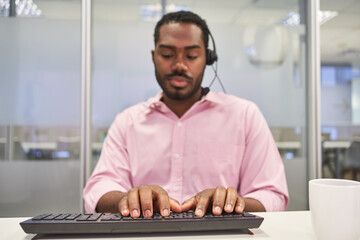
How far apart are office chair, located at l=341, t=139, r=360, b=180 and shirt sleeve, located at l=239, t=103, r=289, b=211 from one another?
1.40 m

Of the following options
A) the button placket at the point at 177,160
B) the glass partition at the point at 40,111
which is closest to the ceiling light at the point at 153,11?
the glass partition at the point at 40,111

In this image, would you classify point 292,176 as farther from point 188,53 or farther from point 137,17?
point 137,17

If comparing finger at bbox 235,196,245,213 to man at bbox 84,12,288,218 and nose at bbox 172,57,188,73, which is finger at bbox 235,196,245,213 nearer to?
man at bbox 84,12,288,218

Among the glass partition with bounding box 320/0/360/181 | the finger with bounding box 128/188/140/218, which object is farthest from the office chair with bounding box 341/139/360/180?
the finger with bounding box 128/188/140/218

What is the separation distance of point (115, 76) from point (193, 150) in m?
1.00

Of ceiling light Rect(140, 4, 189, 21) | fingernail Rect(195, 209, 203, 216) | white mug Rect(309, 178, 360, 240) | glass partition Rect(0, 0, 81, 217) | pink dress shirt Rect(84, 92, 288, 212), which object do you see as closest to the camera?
white mug Rect(309, 178, 360, 240)

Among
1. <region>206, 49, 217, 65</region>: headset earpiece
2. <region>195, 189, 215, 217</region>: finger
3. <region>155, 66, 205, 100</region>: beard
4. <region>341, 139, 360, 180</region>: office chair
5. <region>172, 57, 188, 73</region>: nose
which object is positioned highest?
<region>206, 49, 217, 65</region>: headset earpiece

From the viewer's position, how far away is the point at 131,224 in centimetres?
57

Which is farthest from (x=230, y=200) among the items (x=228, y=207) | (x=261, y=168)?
(x=261, y=168)

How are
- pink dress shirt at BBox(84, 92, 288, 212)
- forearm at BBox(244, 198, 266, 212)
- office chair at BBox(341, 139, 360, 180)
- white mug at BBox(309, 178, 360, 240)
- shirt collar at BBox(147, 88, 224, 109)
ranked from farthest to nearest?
office chair at BBox(341, 139, 360, 180) → shirt collar at BBox(147, 88, 224, 109) → pink dress shirt at BBox(84, 92, 288, 212) → forearm at BBox(244, 198, 266, 212) → white mug at BBox(309, 178, 360, 240)

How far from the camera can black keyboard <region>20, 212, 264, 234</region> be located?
56 cm

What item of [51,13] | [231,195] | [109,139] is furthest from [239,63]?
[231,195]

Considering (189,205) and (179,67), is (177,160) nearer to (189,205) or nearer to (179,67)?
(179,67)

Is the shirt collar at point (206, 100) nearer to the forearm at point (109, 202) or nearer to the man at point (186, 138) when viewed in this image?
the man at point (186, 138)
